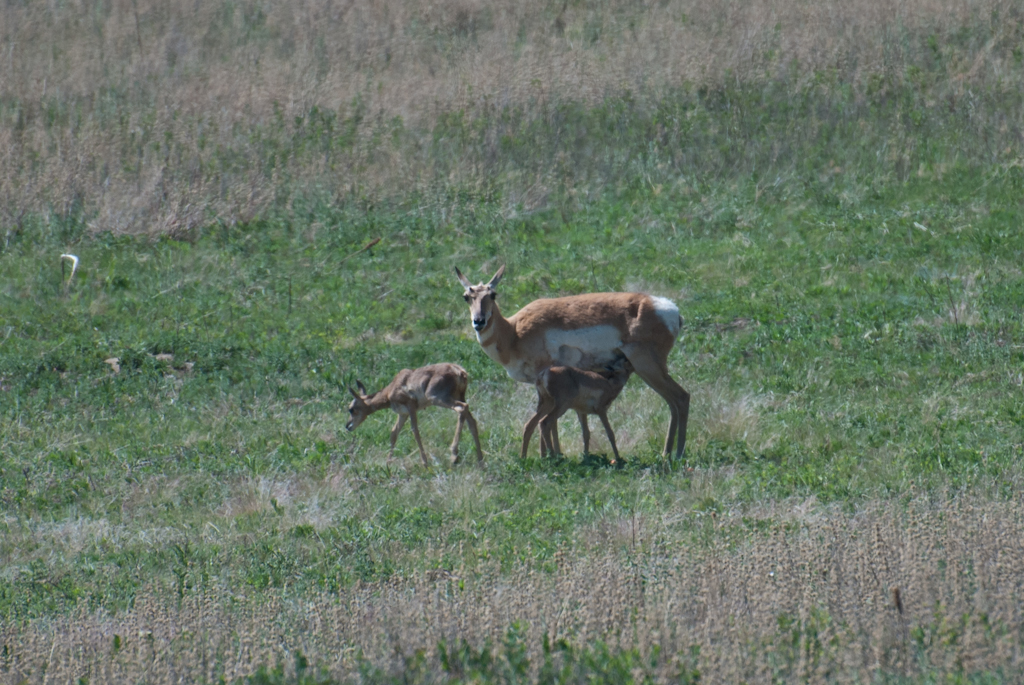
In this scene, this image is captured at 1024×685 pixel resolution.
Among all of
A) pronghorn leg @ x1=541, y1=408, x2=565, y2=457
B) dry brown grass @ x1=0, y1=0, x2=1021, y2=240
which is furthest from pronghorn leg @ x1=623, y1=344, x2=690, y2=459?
dry brown grass @ x1=0, y1=0, x2=1021, y2=240

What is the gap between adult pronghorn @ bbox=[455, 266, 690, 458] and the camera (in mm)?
10094

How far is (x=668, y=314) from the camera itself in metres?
10.1

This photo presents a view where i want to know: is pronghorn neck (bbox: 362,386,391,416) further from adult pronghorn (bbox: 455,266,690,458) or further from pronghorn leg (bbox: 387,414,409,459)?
adult pronghorn (bbox: 455,266,690,458)

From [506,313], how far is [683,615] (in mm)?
8673

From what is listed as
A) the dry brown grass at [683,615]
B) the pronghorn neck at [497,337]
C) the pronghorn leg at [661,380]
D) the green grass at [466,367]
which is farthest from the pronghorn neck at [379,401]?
the dry brown grass at [683,615]

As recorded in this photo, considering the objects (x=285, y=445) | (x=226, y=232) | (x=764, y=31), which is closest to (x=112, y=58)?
(x=226, y=232)

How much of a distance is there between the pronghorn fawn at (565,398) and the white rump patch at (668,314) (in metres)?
0.67

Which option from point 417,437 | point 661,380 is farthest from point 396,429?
point 661,380

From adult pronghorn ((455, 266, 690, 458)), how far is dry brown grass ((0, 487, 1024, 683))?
330cm

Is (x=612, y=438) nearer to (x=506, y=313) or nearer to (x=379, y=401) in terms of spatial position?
(x=379, y=401)

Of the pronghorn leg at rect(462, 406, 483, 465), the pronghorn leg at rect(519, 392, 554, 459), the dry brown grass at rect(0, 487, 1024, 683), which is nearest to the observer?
the dry brown grass at rect(0, 487, 1024, 683)

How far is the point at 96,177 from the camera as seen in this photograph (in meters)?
18.9

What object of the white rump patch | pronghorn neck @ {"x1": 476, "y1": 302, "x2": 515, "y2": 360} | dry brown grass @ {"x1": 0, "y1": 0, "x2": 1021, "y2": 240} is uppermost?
the white rump patch

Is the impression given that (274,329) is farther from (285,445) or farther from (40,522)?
(40,522)
